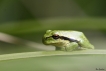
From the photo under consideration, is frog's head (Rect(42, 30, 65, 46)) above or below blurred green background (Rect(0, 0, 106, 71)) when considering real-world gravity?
below

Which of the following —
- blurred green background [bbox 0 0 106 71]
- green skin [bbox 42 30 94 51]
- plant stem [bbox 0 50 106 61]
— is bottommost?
plant stem [bbox 0 50 106 61]

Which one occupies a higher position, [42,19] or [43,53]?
[42,19]

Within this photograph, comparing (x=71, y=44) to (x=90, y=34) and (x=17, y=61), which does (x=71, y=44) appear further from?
(x=17, y=61)

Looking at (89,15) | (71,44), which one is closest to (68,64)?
(71,44)

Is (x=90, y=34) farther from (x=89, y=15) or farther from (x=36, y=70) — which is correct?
(x=36, y=70)

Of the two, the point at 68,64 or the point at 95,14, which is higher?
the point at 95,14
